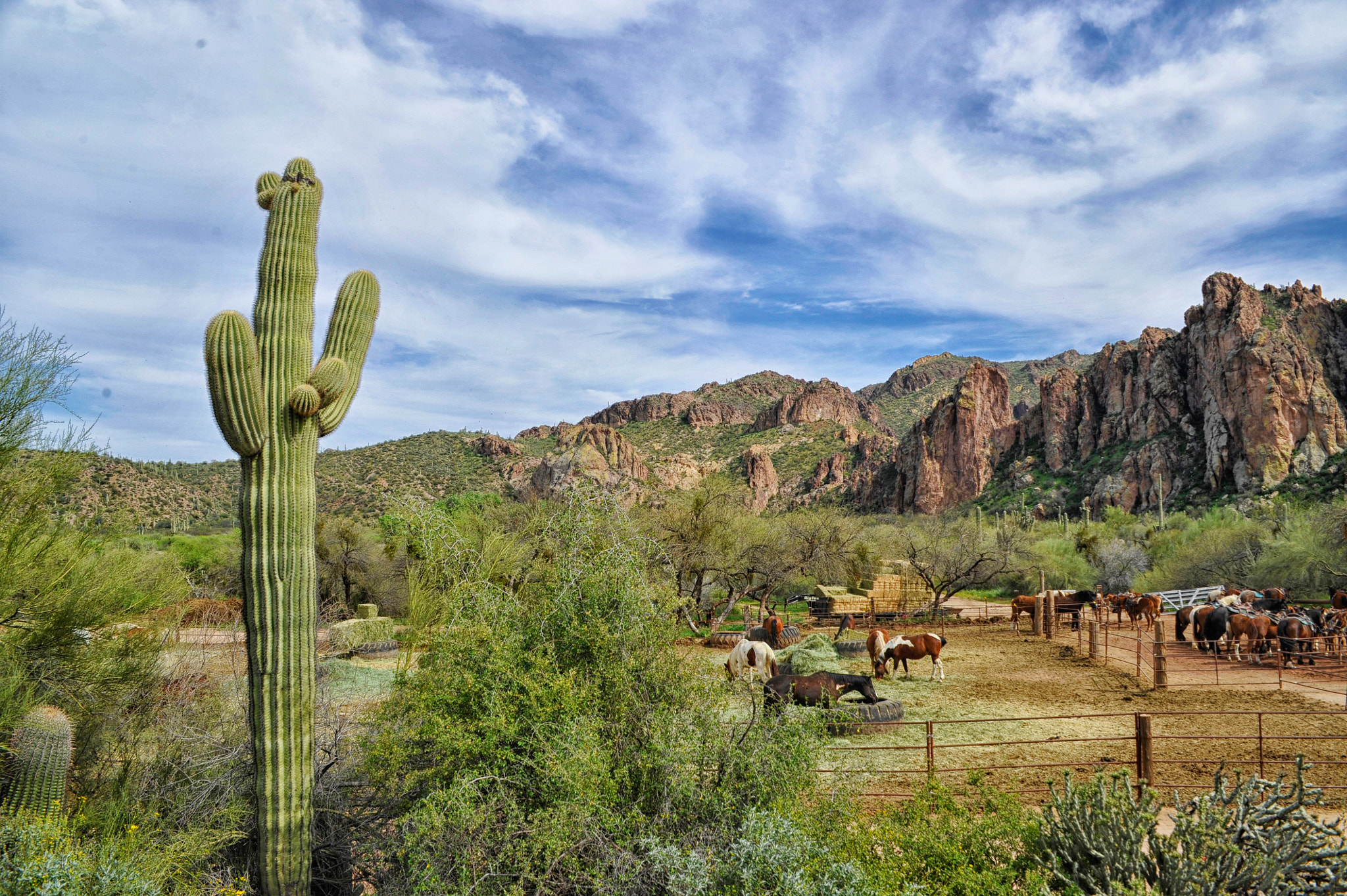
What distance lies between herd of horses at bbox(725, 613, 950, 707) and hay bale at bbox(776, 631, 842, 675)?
1.41 feet

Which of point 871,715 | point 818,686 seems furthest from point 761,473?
point 818,686

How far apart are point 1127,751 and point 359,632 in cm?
1948

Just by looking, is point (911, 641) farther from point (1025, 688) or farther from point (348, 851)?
point (348, 851)

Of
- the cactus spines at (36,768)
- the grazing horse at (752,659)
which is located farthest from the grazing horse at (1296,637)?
the cactus spines at (36,768)

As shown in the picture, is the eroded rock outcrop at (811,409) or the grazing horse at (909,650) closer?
the grazing horse at (909,650)

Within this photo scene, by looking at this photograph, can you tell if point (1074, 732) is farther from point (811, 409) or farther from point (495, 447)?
point (811, 409)

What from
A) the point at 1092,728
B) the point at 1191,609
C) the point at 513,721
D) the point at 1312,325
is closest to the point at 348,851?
the point at 513,721

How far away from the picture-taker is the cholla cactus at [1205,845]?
13.2ft

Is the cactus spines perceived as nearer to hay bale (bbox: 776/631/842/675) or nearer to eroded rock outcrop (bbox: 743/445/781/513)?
hay bale (bbox: 776/631/842/675)

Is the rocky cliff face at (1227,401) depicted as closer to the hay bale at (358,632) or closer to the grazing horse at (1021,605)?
the grazing horse at (1021,605)

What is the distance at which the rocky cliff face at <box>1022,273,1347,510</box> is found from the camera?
53.3 metres

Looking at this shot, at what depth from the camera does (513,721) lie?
16.7 ft

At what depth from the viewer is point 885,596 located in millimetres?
29828

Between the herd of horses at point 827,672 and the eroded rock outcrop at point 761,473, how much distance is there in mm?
69105
